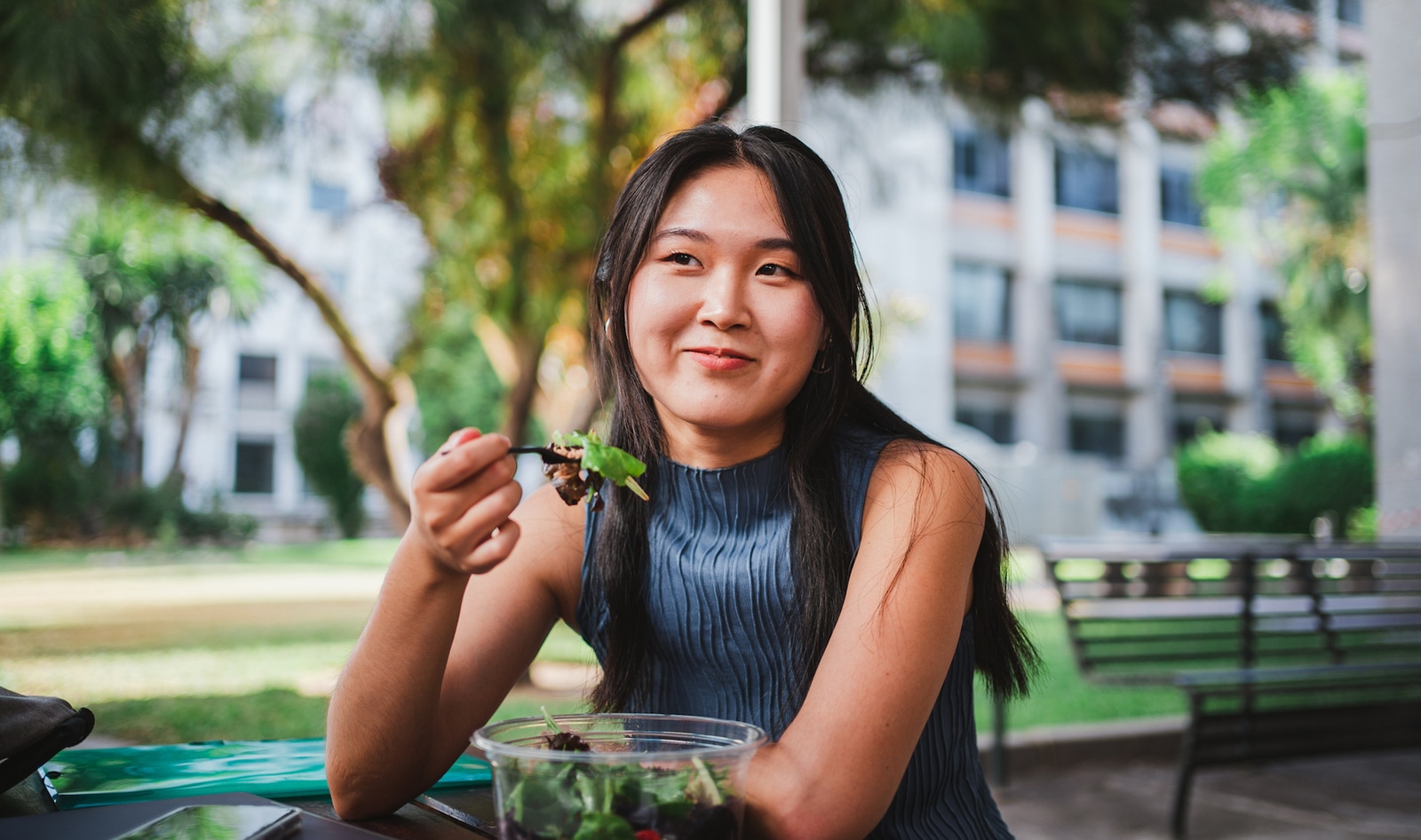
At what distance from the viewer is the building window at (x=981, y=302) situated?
21.4 m

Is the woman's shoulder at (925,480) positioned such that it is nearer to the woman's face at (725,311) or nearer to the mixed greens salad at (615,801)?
the woman's face at (725,311)

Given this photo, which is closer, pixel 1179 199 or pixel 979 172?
pixel 979 172

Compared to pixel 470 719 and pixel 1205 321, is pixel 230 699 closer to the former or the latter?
pixel 470 719

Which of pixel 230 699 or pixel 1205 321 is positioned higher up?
pixel 1205 321

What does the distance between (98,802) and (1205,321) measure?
987 inches

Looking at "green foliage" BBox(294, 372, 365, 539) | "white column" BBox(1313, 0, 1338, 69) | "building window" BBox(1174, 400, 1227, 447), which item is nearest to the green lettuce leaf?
"white column" BBox(1313, 0, 1338, 69)

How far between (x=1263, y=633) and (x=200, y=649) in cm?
436

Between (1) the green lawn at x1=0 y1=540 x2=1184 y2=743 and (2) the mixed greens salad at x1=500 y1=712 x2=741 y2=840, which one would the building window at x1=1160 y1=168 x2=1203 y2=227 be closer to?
(1) the green lawn at x1=0 y1=540 x2=1184 y2=743

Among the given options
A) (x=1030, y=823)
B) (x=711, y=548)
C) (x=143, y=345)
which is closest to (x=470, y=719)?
(x=711, y=548)

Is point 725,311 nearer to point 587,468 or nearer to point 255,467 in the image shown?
point 587,468

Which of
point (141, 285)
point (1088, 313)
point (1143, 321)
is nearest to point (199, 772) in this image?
point (141, 285)

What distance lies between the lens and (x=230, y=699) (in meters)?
4.18

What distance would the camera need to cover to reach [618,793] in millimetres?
636

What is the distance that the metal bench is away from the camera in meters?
3.17
